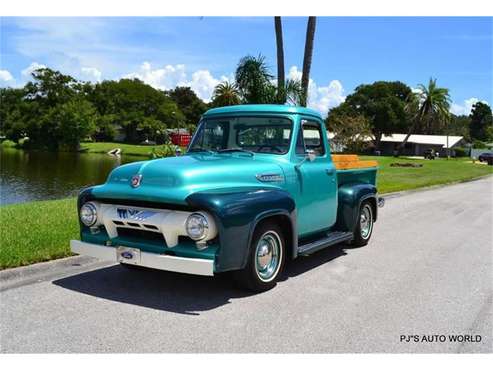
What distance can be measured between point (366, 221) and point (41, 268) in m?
5.10

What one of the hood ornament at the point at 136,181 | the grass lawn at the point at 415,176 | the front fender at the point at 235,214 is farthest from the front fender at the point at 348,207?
the grass lawn at the point at 415,176

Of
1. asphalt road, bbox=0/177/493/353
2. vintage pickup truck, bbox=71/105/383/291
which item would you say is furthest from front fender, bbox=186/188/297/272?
asphalt road, bbox=0/177/493/353

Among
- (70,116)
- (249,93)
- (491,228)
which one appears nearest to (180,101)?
(70,116)

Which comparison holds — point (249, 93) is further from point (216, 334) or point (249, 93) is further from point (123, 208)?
point (216, 334)

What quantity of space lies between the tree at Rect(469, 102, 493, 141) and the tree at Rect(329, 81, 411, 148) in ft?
143

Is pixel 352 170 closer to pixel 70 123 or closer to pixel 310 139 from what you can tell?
pixel 310 139

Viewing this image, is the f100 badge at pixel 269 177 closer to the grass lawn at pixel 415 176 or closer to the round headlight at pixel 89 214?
the round headlight at pixel 89 214

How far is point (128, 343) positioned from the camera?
427 cm

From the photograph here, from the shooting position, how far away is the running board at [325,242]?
20.9ft

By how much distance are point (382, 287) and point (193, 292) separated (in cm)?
222

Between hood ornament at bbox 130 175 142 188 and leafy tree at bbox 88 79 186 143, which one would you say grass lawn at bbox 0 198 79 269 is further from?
leafy tree at bbox 88 79 186 143

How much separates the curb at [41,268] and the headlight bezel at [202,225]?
2.37 metres

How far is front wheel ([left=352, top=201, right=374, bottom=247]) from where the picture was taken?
830 centimetres

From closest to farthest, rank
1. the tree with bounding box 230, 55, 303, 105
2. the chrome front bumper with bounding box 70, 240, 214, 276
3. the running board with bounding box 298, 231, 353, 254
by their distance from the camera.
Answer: the chrome front bumper with bounding box 70, 240, 214, 276 → the running board with bounding box 298, 231, 353, 254 → the tree with bounding box 230, 55, 303, 105
